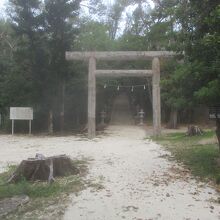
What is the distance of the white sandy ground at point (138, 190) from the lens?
611 cm

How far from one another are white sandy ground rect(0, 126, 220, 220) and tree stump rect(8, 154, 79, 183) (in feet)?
2.30

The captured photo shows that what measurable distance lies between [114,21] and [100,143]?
20987 mm

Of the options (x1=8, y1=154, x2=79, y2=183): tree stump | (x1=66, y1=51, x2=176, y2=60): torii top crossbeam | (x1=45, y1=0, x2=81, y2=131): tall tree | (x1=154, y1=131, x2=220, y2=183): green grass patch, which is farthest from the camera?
(x1=45, y1=0, x2=81, y2=131): tall tree

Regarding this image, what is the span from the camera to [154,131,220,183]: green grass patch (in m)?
9.16

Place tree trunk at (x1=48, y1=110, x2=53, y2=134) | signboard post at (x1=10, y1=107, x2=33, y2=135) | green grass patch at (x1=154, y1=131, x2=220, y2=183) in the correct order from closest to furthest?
green grass patch at (x1=154, y1=131, x2=220, y2=183)
signboard post at (x1=10, y1=107, x2=33, y2=135)
tree trunk at (x1=48, y1=110, x2=53, y2=134)

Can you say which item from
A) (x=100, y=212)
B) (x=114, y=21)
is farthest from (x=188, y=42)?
(x=114, y=21)

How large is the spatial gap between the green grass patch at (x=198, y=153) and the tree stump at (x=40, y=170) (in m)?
3.11

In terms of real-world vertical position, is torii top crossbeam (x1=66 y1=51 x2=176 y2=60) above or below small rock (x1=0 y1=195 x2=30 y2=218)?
above

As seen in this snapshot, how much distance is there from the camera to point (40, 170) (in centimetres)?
839

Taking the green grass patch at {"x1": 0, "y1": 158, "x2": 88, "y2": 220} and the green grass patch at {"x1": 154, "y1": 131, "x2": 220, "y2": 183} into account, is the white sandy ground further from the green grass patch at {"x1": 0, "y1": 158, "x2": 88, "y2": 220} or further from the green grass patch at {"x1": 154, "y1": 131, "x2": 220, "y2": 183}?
the green grass patch at {"x1": 154, "y1": 131, "x2": 220, "y2": 183}

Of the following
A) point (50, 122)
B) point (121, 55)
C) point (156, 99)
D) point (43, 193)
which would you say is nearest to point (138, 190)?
point (43, 193)

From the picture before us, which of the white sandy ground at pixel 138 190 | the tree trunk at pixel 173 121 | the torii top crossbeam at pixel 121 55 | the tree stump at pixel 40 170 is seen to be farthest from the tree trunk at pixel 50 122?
the tree stump at pixel 40 170

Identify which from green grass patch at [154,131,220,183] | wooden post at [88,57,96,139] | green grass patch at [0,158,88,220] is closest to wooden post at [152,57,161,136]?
green grass patch at [154,131,220,183]

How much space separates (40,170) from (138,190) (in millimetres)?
2240
